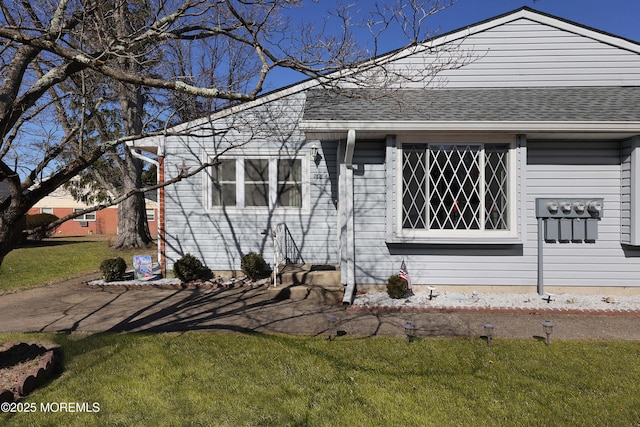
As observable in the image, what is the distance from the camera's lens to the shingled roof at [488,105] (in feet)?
21.4

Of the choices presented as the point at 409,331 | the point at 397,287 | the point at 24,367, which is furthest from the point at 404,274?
the point at 24,367

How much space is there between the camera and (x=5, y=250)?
354 centimetres

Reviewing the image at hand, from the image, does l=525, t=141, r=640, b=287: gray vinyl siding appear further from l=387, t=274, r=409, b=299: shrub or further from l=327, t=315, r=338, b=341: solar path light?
l=327, t=315, r=338, b=341: solar path light

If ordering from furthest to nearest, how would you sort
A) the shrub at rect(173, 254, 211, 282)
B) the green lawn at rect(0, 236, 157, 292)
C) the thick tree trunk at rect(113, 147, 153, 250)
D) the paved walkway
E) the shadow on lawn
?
the thick tree trunk at rect(113, 147, 153, 250), the green lawn at rect(0, 236, 157, 292), the shrub at rect(173, 254, 211, 282), the shadow on lawn, the paved walkway

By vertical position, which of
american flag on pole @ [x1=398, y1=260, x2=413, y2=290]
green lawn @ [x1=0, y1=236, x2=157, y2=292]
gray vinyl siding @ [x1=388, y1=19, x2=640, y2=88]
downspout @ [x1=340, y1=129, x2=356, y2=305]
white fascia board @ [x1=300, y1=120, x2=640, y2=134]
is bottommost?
green lawn @ [x1=0, y1=236, x2=157, y2=292]

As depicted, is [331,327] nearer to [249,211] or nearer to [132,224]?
[249,211]

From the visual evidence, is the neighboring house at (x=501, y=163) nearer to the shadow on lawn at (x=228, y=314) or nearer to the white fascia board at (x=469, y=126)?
the white fascia board at (x=469, y=126)

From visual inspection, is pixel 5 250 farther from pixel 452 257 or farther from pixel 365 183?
pixel 452 257

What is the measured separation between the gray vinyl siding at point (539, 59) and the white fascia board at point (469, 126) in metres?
1.88

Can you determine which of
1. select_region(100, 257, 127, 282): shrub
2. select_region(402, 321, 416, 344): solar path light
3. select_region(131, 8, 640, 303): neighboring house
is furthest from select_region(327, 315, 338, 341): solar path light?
select_region(100, 257, 127, 282): shrub

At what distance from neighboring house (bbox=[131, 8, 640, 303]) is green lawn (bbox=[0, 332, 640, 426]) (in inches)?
99.6

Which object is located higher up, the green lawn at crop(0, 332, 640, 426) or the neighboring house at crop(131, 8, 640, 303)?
the neighboring house at crop(131, 8, 640, 303)

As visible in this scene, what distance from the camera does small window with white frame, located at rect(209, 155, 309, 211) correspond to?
878 cm

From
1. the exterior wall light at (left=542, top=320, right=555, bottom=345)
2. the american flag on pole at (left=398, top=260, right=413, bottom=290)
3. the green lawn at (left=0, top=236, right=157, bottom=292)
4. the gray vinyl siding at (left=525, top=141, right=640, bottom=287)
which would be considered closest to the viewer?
the exterior wall light at (left=542, top=320, right=555, bottom=345)
